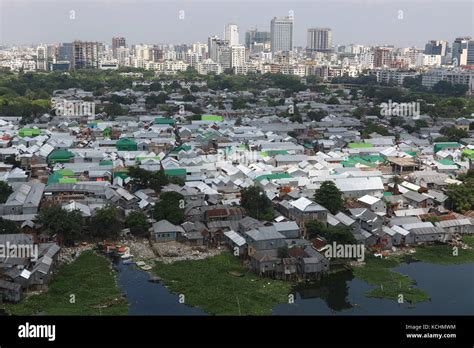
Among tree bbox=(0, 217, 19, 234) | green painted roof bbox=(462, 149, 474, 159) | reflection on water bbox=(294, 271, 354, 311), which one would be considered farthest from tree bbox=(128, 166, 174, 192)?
green painted roof bbox=(462, 149, 474, 159)

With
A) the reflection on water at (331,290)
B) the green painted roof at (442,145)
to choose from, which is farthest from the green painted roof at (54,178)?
the green painted roof at (442,145)

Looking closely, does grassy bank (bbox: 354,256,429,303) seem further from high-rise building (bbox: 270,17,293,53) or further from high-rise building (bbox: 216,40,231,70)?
high-rise building (bbox: 270,17,293,53)

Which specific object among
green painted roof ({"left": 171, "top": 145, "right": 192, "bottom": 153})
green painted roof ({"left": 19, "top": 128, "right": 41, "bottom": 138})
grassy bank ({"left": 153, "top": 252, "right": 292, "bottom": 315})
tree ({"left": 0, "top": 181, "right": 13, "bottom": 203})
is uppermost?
green painted roof ({"left": 19, "top": 128, "right": 41, "bottom": 138})

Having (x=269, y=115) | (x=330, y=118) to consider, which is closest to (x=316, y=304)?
(x=330, y=118)

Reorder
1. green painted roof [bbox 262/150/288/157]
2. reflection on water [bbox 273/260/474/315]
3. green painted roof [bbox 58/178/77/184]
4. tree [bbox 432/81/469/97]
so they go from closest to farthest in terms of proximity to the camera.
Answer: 1. reflection on water [bbox 273/260/474/315]
2. green painted roof [bbox 58/178/77/184]
3. green painted roof [bbox 262/150/288/157]
4. tree [bbox 432/81/469/97]

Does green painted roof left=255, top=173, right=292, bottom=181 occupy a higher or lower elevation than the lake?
higher

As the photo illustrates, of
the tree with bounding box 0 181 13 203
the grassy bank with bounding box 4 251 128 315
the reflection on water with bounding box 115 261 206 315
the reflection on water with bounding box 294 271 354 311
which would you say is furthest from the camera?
the tree with bounding box 0 181 13 203

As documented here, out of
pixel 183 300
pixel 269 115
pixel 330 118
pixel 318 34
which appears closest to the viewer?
pixel 183 300

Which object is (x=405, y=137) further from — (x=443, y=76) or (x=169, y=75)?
(x=169, y=75)
